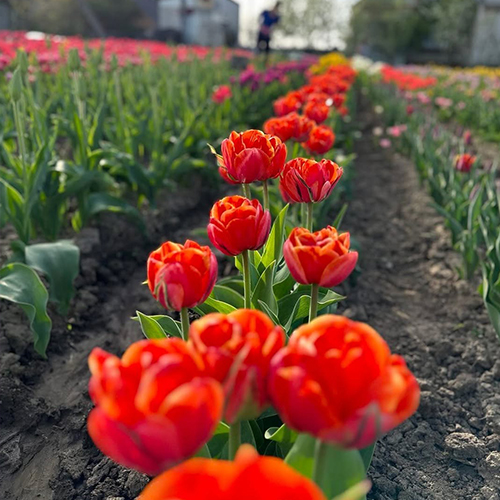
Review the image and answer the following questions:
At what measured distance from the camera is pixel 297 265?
963mm

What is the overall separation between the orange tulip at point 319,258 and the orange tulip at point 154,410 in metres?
0.38

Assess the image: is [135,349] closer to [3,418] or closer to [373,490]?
[373,490]

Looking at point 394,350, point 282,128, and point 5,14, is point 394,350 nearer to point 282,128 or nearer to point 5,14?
point 282,128

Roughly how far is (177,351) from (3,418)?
154 centimetres

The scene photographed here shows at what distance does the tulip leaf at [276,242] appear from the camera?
162cm

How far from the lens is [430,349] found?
2.47 m

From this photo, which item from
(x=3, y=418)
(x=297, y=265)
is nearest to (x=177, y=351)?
(x=297, y=265)

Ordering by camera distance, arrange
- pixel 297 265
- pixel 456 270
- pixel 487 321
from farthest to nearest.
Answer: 1. pixel 456 270
2. pixel 487 321
3. pixel 297 265

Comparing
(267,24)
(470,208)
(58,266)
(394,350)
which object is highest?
(267,24)

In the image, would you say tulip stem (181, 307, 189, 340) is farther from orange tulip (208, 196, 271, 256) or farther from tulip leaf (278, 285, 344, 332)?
tulip leaf (278, 285, 344, 332)

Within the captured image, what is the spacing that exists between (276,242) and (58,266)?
1188mm

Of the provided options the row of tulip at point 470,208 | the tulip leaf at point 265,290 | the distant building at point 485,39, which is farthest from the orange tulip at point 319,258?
the distant building at point 485,39

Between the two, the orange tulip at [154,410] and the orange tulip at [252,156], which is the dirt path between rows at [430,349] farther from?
the orange tulip at [154,410]

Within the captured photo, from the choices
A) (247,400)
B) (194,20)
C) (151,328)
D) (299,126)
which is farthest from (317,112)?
(194,20)
